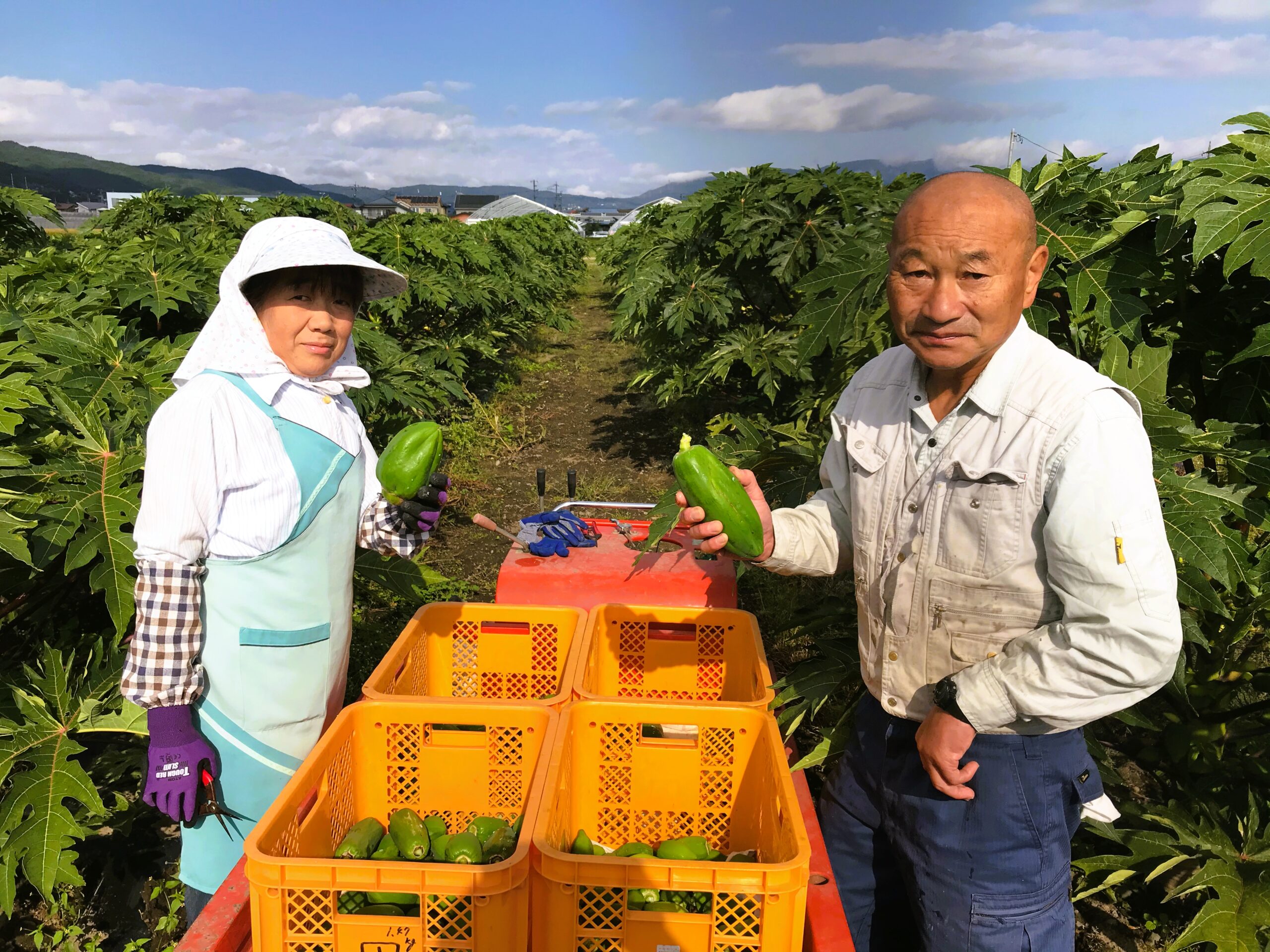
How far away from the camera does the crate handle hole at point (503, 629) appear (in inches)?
121

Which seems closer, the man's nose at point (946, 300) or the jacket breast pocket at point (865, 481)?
the man's nose at point (946, 300)

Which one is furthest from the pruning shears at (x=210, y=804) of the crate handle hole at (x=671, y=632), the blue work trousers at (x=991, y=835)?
the blue work trousers at (x=991, y=835)

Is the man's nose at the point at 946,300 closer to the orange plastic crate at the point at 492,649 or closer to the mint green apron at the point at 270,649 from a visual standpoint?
the orange plastic crate at the point at 492,649

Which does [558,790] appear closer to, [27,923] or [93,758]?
[93,758]

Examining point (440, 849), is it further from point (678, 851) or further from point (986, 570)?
point (986, 570)

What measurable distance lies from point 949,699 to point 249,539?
6.05ft

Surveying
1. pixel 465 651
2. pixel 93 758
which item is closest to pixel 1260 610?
pixel 465 651

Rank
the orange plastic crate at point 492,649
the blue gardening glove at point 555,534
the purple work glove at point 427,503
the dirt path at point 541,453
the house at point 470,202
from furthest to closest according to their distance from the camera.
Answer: the house at point 470,202 < the dirt path at point 541,453 < the blue gardening glove at point 555,534 < the orange plastic crate at point 492,649 < the purple work glove at point 427,503

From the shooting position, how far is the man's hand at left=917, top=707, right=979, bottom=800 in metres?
1.95

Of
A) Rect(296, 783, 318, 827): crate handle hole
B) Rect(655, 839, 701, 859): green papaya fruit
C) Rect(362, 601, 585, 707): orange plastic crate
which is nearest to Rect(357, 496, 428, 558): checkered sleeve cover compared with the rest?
Rect(362, 601, 585, 707): orange plastic crate

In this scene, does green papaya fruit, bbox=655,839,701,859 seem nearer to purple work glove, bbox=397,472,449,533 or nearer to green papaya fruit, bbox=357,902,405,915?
green papaya fruit, bbox=357,902,405,915

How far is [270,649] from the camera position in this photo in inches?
94.0

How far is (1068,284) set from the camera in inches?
102

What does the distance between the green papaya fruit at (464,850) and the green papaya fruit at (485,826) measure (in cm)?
12
